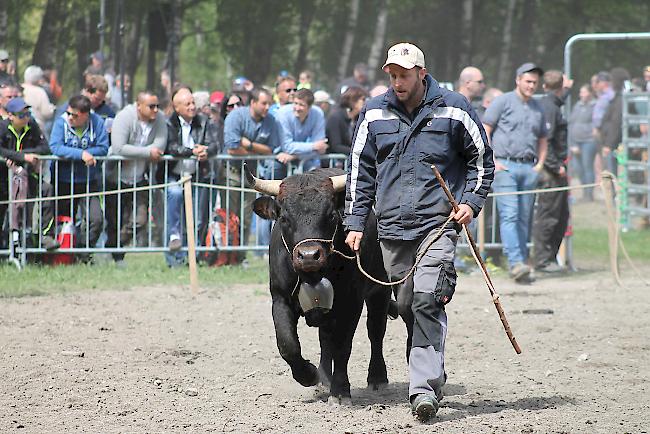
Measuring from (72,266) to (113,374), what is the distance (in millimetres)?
5374

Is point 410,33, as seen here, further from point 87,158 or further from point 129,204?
point 87,158

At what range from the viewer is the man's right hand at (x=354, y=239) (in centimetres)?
731

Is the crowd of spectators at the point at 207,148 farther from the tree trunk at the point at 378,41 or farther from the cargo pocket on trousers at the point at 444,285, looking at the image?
the tree trunk at the point at 378,41

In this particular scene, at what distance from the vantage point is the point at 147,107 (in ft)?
45.4

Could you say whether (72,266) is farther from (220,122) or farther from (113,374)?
(113,374)

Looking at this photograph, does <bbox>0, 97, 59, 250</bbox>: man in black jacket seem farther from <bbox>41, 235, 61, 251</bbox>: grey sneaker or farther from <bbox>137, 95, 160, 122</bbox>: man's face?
<bbox>137, 95, 160, 122</bbox>: man's face

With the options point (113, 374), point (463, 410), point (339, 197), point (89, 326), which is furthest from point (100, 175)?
point (463, 410)

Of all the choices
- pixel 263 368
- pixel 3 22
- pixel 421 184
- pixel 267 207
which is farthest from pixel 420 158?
pixel 3 22

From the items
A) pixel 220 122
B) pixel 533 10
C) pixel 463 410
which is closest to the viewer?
pixel 463 410

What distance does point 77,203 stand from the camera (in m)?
13.7

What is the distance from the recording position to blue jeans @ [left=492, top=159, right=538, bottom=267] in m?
13.9

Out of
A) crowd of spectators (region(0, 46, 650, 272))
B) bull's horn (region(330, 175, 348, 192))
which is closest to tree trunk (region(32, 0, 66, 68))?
crowd of spectators (region(0, 46, 650, 272))

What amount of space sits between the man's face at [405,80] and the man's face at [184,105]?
23.7ft

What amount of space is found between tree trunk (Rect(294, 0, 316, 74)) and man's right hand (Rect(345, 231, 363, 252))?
87.2 ft
